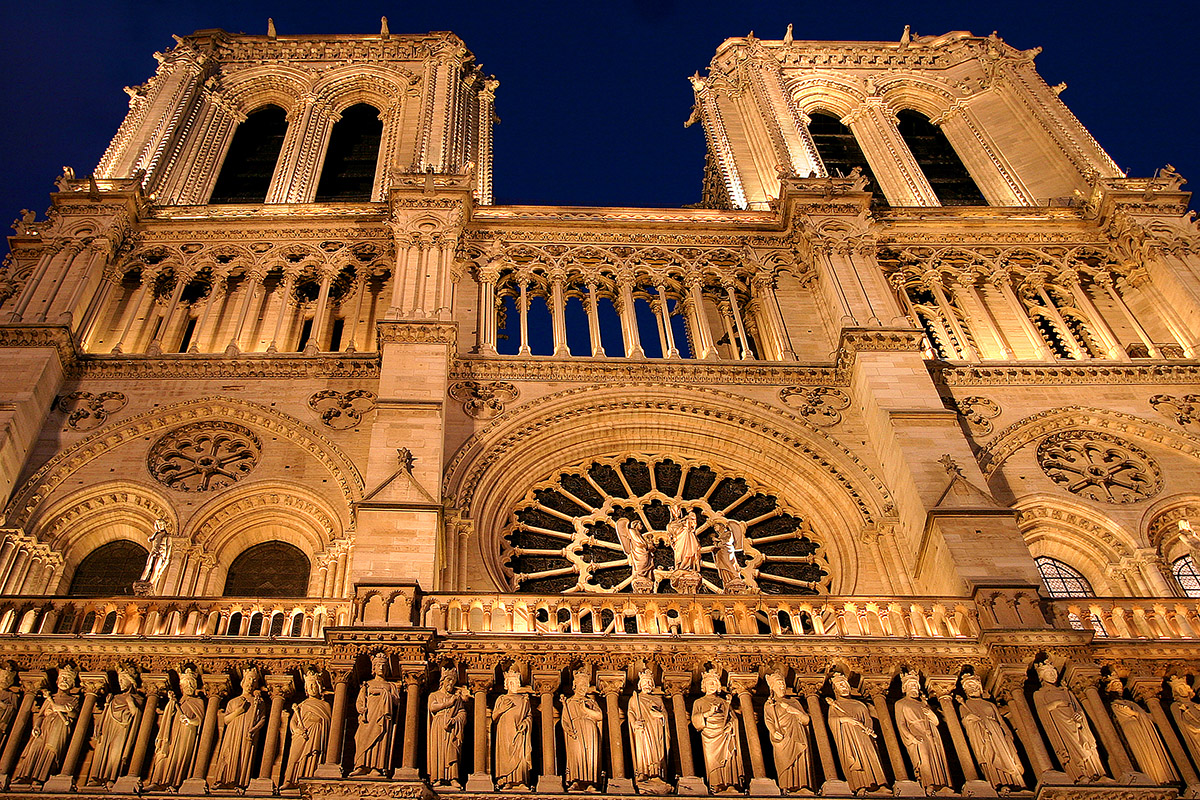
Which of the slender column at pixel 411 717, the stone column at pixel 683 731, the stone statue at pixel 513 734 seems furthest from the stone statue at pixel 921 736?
the slender column at pixel 411 717

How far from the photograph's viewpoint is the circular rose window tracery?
16.8 metres

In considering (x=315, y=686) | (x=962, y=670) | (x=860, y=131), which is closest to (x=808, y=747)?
(x=962, y=670)

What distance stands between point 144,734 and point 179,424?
694 cm

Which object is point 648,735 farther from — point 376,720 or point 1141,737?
point 1141,737

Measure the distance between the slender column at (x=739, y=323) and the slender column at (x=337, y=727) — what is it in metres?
9.52

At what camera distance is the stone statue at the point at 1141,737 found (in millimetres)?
12922

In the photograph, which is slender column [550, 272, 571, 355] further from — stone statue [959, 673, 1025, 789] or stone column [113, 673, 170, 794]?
stone statue [959, 673, 1025, 789]

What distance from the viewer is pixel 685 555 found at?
16.0 m

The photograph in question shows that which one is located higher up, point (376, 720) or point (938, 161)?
point (938, 161)

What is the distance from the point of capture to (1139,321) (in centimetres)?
2180

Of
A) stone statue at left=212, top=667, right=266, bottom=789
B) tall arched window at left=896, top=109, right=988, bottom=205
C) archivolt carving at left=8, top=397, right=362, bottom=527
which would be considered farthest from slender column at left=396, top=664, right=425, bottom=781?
tall arched window at left=896, top=109, right=988, bottom=205

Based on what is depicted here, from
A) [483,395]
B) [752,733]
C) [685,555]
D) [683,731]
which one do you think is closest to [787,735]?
[752,733]

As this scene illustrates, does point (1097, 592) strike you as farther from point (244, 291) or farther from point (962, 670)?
point (244, 291)

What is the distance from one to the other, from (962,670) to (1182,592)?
15.7 feet
